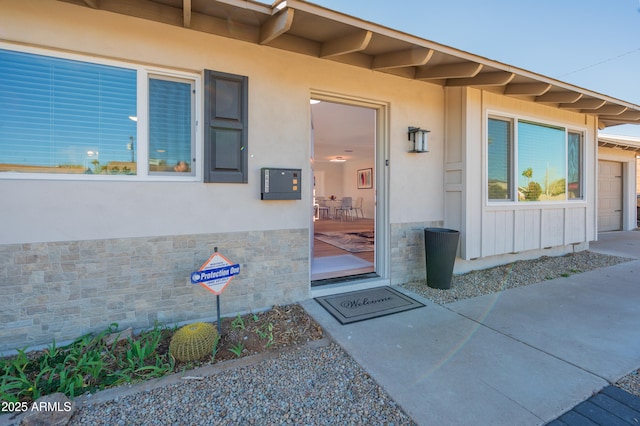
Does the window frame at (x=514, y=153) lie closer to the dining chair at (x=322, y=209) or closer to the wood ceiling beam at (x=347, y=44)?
the wood ceiling beam at (x=347, y=44)

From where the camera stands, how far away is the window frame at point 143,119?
237 centimetres

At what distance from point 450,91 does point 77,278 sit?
15.8 feet

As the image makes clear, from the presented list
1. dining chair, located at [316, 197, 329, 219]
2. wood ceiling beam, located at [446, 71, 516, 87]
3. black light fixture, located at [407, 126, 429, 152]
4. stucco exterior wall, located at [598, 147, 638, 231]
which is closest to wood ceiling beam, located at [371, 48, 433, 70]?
black light fixture, located at [407, 126, 429, 152]

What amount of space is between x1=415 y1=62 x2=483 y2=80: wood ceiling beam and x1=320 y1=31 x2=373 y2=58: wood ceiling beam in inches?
49.5

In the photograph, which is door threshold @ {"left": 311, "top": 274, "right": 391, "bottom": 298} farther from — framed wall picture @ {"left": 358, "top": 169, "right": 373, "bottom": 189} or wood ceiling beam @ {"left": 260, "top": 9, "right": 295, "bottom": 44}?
framed wall picture @ {"left": 358, "top": 169, "right": 373, "bottom": 189}

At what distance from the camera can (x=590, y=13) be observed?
7.44 m

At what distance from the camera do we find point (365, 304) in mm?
3229

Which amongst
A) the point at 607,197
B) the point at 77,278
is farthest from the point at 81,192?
the point at 607,197

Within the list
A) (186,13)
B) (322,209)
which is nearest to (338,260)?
(186,13)

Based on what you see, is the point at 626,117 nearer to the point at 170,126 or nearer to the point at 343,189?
the point at 170,126

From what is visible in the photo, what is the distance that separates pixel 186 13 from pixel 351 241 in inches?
188

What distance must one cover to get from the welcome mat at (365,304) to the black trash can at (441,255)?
56 centimetres

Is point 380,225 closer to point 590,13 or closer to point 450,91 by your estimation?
point 450,91

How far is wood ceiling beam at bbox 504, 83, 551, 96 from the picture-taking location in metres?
4.04
